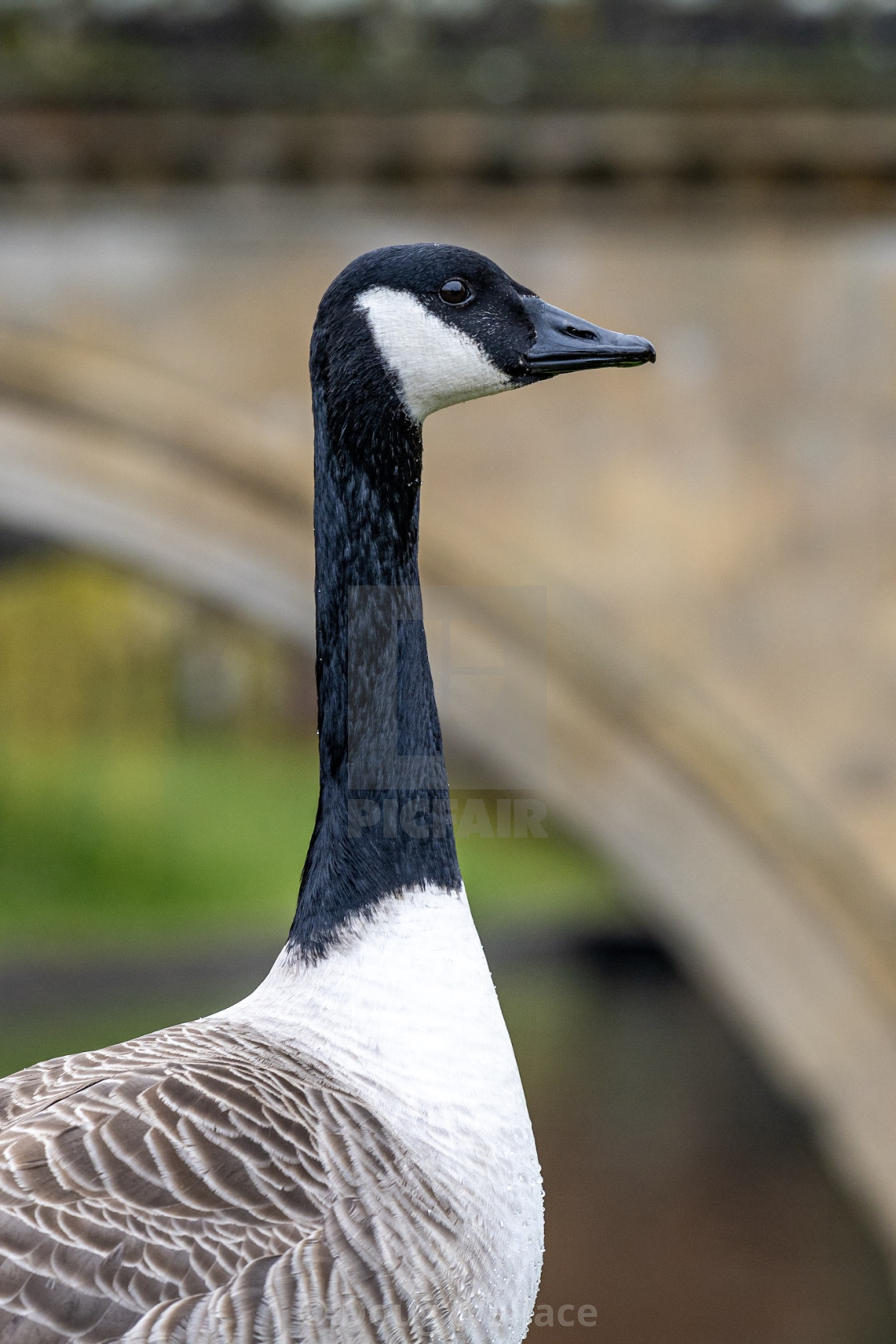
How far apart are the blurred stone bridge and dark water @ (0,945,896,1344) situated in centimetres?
118

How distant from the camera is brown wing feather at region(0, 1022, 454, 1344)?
1028 mm

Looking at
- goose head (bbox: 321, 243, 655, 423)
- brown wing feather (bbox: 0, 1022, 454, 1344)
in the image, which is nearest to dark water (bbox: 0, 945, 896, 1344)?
brown wing feather (bbox: 0, 1022, 454, 1344)

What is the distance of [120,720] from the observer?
14.4 meters

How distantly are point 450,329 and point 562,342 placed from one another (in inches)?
4.3

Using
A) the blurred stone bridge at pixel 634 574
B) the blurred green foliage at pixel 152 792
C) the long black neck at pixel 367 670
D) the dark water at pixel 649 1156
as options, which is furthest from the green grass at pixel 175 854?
the long black neck at pixel 367 670

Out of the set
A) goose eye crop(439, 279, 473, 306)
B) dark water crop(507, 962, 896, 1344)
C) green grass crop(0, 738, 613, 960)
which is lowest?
dark water crop(507, 962, 896, 1344)

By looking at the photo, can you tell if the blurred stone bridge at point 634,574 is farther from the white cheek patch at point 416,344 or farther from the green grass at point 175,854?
the green grass at point 175,854

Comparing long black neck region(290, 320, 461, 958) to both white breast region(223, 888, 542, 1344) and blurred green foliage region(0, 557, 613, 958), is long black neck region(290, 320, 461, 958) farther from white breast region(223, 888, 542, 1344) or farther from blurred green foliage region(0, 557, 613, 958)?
blurred green foliage region(0, 557, 613, 958)

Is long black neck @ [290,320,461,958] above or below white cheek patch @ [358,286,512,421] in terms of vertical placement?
below

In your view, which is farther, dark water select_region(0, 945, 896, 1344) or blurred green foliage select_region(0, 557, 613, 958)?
blurred green foliage select_region(0, 557, 613, 958)

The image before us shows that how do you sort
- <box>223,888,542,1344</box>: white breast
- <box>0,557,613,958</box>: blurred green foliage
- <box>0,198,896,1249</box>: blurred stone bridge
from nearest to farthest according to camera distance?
<box>223,888,542,1344</box>: white breast
<box>0,198,896,1249</box>: blurred stone bridge
<box>0,557,613,958</box>: blurred green foliage

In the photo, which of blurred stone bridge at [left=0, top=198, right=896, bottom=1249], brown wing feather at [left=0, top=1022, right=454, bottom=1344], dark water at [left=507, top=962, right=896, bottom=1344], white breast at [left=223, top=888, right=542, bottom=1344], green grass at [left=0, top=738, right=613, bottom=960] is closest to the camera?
brown wing feather at [left=0, top=1022, right=454, bottom=1344]

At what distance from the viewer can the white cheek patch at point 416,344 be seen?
4.26ft

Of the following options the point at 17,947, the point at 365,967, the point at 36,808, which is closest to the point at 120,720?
the point at 36,808
